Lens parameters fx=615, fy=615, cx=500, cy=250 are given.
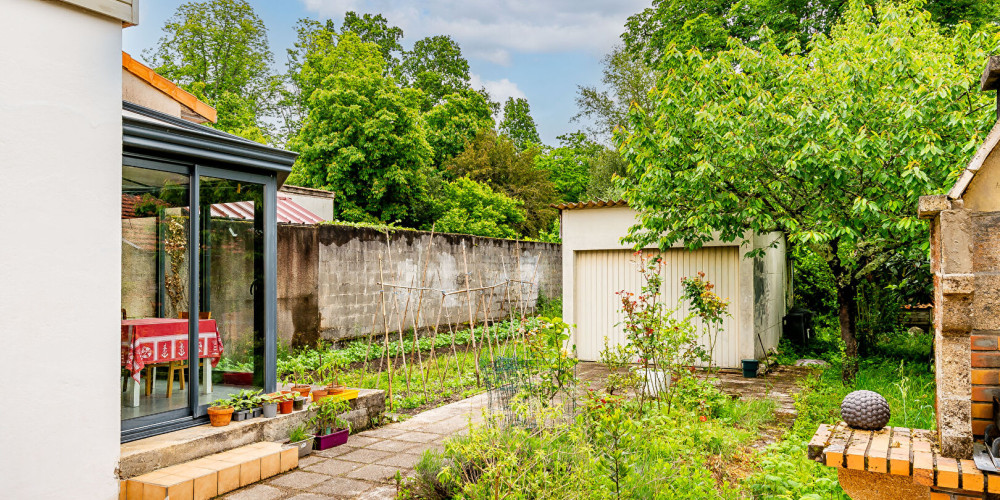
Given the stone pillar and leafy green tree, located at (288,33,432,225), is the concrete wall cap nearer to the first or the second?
the stone pillar

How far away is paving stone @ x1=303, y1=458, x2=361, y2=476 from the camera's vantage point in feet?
14.4

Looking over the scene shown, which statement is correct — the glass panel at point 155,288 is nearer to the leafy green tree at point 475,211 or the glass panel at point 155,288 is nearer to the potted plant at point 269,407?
the potted plant at point 269,407

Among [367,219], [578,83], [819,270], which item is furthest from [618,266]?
[578,83]

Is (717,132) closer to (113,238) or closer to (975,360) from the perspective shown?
(975,360)

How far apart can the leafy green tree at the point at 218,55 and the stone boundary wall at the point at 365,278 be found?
11.5 m

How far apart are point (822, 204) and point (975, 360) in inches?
162

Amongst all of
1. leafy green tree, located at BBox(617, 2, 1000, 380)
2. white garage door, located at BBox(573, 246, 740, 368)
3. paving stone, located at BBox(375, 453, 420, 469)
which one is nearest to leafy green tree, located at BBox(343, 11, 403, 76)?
white garage door, located at BBox(573, 246, 740, 368)

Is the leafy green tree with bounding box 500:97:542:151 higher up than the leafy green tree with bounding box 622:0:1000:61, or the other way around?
the leafy green tree with bounding box 500:97:542:151

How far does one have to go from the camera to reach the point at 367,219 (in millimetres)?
18406

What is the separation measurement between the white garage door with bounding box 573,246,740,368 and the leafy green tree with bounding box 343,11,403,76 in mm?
19960

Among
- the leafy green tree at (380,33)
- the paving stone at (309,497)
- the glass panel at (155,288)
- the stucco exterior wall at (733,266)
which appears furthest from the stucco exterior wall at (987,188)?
the leafy green tree at (380,33)

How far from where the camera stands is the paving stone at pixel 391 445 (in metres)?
4.98

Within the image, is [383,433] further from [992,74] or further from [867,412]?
[992,74]

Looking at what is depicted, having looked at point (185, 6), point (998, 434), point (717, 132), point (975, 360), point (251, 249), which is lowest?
point (998, 434)
